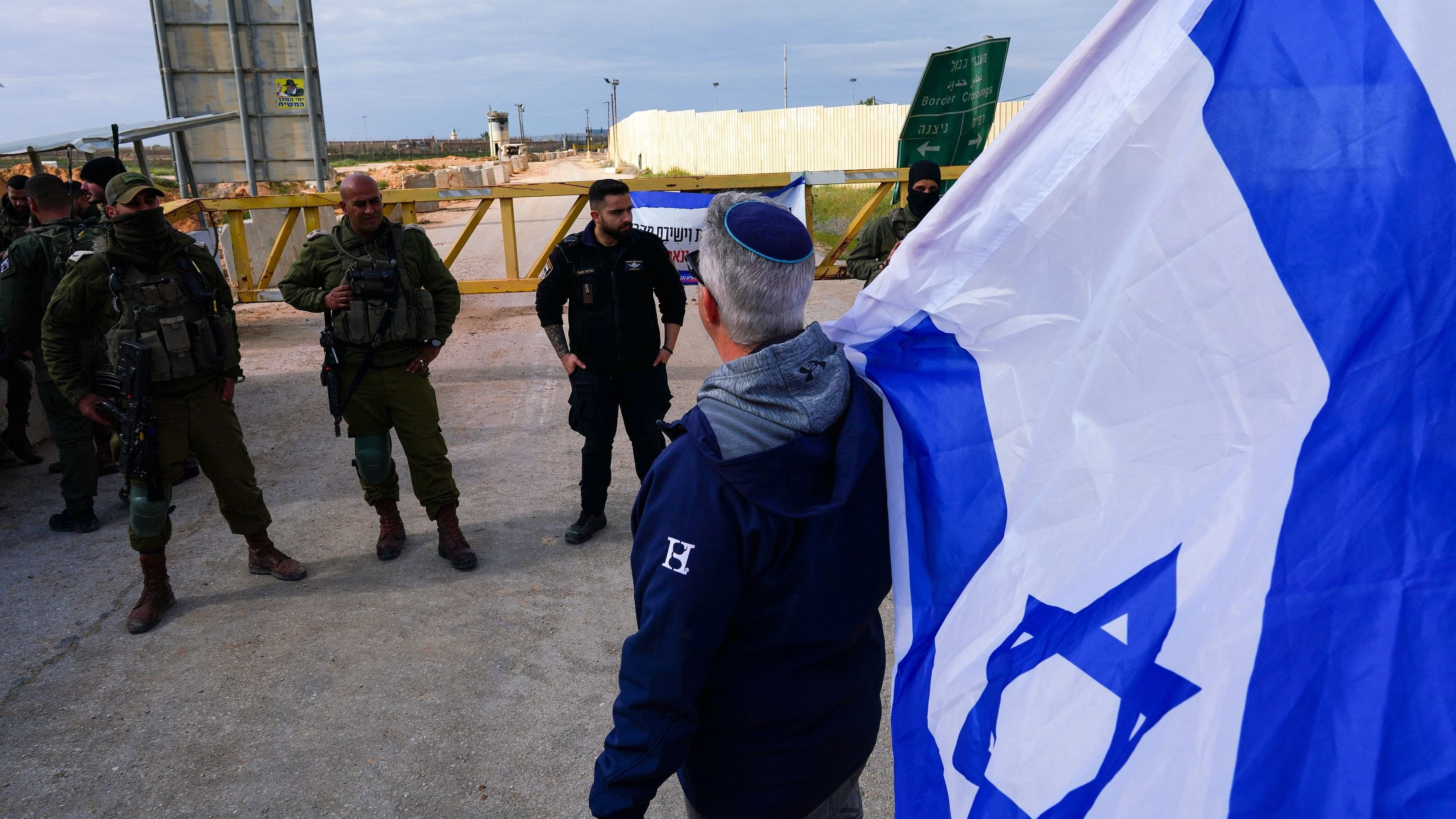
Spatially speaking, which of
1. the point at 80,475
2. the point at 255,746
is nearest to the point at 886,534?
the point at 255,746

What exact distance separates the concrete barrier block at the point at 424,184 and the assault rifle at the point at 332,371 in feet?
78.0

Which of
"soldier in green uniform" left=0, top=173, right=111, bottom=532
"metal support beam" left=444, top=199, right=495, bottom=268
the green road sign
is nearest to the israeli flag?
"soldier in green uniform" left=0, top=173, right=111, bottom=532

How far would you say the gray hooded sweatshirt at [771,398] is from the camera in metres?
1.60

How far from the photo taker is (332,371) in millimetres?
4875

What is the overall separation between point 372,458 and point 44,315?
6.06 ft

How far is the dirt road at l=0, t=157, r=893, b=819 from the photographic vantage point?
3270 mm

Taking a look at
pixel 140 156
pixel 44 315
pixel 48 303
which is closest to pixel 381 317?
pixel 44 315

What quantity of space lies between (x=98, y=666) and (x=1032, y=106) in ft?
14.2

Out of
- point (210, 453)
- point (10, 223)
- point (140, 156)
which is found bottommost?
point (210, 453)

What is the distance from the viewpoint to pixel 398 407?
16.2 feet

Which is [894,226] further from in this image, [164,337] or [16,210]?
[16,210]

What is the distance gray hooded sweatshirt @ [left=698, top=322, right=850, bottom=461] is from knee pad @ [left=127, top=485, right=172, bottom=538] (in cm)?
385

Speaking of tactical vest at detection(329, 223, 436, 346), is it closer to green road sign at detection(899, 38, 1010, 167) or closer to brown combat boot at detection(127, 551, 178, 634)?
brown combat boot at detection(127, 551, 178, 634)

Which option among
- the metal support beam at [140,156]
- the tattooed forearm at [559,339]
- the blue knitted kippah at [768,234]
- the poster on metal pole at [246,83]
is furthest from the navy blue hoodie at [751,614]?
the poster on metal pole at [246,83]
